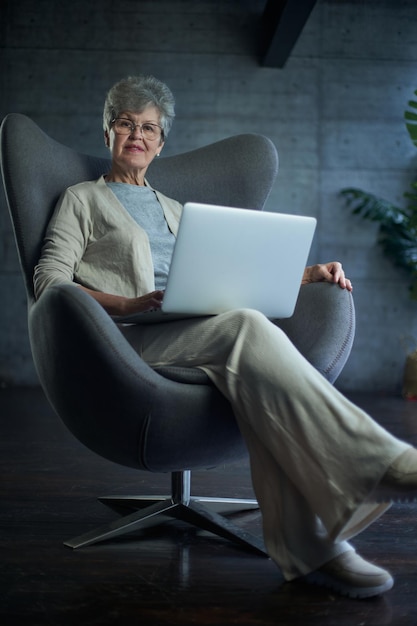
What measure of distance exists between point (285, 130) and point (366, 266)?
1.19m

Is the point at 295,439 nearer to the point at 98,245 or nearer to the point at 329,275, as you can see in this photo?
the point at 329,275

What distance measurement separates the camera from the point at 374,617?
1365 millimetres

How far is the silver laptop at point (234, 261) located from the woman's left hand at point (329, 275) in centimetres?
23

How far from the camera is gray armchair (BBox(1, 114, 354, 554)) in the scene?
1.56 m

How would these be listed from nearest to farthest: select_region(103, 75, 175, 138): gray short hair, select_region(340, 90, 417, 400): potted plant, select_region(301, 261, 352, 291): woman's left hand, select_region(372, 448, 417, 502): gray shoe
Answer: select_region(372, 448, 417, 502): gray shoe → select_region(301, 261, 352, 291): woman's left hand → select_region(103, 75, 175, 138): gray short hair → select_region(340, 90, 417, 400): potted plant

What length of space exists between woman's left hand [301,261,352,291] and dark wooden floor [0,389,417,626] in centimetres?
66

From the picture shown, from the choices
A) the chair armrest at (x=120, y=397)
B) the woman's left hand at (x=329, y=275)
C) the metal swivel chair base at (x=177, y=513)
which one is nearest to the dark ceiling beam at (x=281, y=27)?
the woman's left hand at (x=329, y=275)

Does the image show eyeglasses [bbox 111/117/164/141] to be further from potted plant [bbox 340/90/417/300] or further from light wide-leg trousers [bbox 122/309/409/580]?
potted plant [bbox 340/90/417/300]

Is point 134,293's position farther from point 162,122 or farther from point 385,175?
point 385,175

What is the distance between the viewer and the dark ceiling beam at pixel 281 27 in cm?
459

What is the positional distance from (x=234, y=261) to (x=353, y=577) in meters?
0.70

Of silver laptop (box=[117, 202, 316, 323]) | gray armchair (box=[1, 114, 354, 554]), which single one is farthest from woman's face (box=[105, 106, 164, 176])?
silver laptop (box=[117, 202, 316, 323])

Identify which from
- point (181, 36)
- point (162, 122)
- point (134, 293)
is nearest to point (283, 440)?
point (134, 293)

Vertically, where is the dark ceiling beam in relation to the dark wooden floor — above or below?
above
